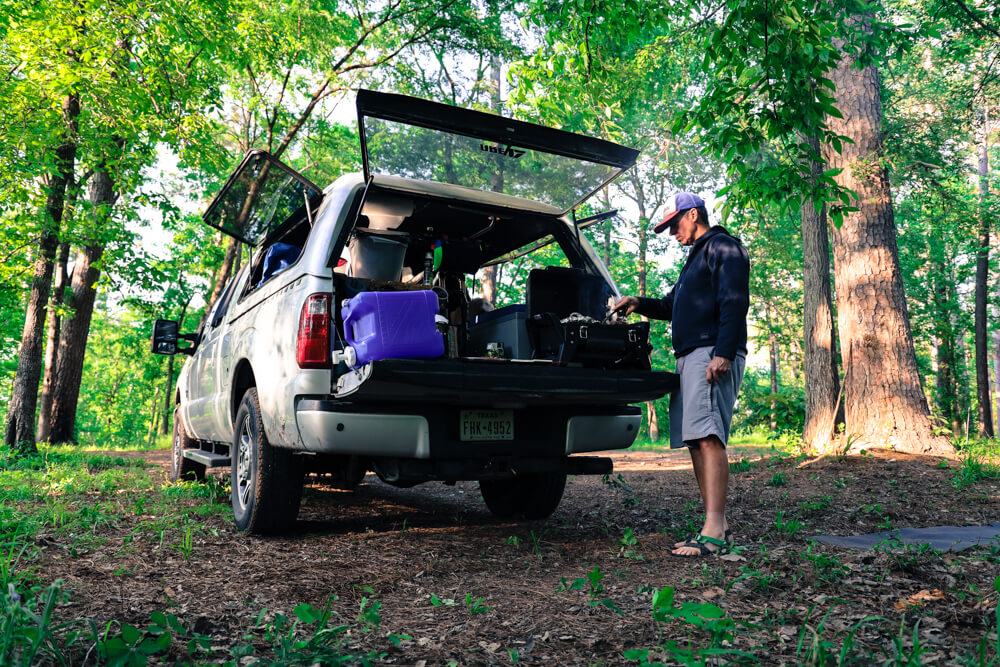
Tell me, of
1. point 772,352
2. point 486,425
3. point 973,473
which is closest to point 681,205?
point 486,425

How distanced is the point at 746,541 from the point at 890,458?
4134 mm

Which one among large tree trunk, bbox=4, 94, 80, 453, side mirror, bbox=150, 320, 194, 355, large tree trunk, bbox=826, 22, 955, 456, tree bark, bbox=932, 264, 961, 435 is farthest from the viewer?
tree bark, bbox=932, 264, 961, 435

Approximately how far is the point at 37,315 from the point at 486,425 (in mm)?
9852

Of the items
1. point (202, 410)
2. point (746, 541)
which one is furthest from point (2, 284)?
point (746, 541)

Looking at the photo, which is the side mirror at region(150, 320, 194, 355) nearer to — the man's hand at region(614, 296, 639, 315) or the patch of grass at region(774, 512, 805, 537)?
the man's hand at region(614, 296, 639, 315)

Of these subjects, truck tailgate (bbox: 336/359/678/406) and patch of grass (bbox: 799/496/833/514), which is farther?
patch of grass (bbox: 799/496/833/514)

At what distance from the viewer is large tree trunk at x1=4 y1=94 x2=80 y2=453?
9891mm

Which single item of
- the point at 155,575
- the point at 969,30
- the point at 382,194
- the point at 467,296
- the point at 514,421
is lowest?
the point at 155,575

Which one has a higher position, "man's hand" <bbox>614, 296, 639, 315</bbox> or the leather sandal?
"man's hand" <bbox>614, 296, 639, 315</bbox>

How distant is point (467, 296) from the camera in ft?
16.9

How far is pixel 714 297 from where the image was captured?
3906 millimetres

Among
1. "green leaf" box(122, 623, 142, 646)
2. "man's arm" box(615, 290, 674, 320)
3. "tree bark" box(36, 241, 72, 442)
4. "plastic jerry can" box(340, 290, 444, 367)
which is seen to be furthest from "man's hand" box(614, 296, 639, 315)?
"tree bark" box(36, 241, 72, 442)

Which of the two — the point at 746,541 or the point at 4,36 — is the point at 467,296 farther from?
the point at 4,36

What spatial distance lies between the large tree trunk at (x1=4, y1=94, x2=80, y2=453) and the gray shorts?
31.6 feet
